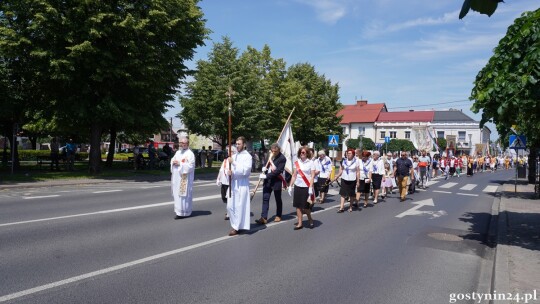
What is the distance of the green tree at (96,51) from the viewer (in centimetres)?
1906

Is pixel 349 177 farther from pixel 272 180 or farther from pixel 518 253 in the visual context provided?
pixel 518 253

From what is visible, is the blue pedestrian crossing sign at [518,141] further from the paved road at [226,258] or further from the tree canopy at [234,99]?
the tree canopy at [234,99]

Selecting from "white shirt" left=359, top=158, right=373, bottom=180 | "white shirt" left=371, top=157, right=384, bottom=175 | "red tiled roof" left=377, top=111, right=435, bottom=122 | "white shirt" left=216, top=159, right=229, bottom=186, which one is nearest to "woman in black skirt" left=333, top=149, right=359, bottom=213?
"white shirt" left=359, top=158, right=373, bottom=180

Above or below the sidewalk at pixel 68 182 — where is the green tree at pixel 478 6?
above

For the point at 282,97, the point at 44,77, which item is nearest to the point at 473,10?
the point at 44,77

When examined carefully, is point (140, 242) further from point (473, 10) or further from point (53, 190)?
point (53, 190)

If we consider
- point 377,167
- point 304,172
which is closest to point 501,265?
point 304,172

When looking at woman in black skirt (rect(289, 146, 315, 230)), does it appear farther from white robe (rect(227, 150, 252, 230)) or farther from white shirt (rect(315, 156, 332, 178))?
white shirt (rect(315, 156, 332, 178))

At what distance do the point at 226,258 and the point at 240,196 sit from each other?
1970 millimetres

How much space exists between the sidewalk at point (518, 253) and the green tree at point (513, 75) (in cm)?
236

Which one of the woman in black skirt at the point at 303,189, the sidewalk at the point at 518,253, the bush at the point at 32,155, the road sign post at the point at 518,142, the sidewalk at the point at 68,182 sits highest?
the road sign post at the point at 518,142

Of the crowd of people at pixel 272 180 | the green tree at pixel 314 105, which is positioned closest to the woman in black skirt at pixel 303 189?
the crowd of people at pixel 272 180

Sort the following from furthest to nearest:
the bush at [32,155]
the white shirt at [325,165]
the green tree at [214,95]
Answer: the bush at [32,155] → the green tree at [214,95] → the white shirt at [325,165]

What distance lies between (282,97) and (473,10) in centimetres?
4046
